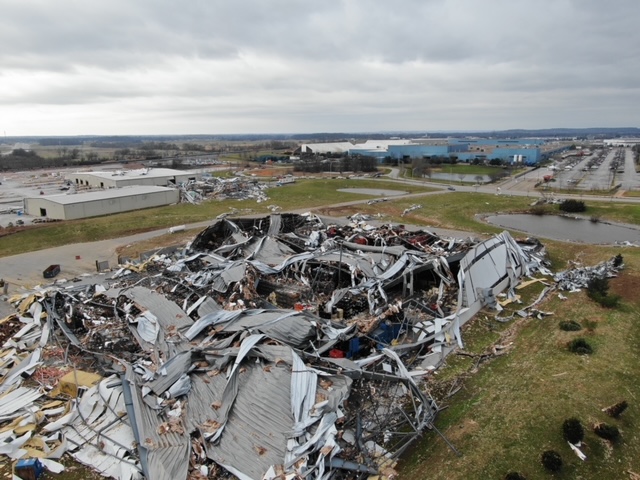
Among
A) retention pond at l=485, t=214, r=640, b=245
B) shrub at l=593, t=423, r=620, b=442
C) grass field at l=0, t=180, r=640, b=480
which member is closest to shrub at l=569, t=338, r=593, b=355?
grass field at l=0, t=180, r=640, b=480

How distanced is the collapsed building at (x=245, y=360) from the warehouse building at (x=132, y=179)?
34794 millimetres

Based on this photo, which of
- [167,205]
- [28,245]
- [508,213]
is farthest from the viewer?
[167,205]

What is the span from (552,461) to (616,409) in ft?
10.0

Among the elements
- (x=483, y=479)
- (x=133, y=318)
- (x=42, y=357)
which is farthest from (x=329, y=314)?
(x=42, y=357)

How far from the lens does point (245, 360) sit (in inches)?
444

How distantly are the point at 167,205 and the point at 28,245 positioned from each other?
53.0ft

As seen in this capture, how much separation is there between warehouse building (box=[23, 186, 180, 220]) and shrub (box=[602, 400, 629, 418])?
130 ft

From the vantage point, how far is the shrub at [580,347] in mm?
13565

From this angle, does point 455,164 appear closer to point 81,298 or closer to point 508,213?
point 508,213

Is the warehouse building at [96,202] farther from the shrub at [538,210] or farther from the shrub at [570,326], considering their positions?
the shrub at [570,326]

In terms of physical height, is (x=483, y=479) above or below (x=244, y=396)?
below

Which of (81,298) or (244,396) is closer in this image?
(244,396)

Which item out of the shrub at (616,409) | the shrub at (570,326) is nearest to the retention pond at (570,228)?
the shrub at (570,326)

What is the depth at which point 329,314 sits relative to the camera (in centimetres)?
1553
